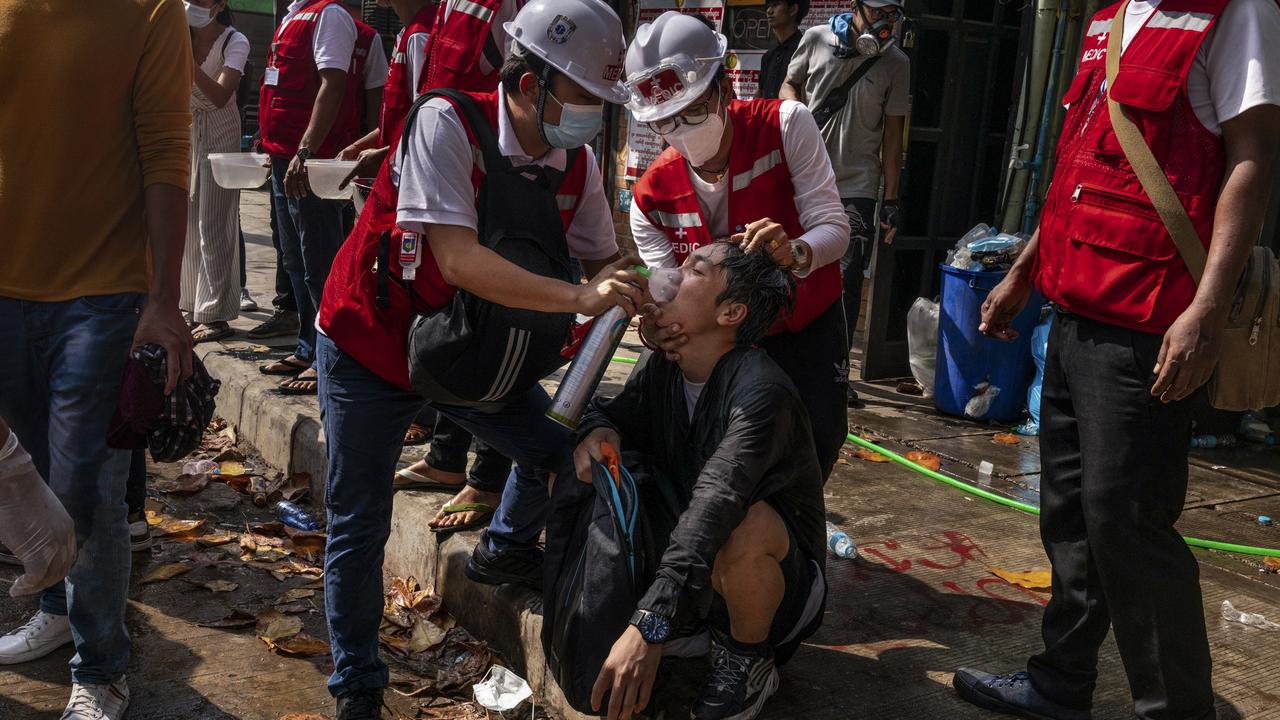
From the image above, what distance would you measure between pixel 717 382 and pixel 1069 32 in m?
4.55

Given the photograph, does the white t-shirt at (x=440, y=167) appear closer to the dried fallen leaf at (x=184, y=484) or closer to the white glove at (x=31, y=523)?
the white glove at (x=31, y=523)

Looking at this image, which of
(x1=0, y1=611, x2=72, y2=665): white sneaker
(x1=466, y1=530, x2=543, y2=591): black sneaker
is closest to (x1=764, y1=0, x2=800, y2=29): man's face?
(x1=466, y1=530, x2=543, y2=591): black sneaker

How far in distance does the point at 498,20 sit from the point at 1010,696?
2920mm

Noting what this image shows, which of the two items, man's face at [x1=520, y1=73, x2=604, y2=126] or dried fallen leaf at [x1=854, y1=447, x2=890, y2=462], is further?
dried fallen leaf at [x1=854, y1=447, x2=890, y2=462]

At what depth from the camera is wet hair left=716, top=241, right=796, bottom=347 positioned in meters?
2.97

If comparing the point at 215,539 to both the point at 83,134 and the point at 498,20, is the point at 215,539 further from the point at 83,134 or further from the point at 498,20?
the point at 498,20

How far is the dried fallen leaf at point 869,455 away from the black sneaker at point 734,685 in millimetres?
2538

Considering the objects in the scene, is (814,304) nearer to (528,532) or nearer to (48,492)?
(528,532)

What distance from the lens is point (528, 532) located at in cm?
359

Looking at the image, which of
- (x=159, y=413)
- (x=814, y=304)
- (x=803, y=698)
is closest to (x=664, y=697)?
(x=803, y=698)

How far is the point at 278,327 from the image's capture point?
7.25 m

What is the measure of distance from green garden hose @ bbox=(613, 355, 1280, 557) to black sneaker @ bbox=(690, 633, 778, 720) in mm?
2193

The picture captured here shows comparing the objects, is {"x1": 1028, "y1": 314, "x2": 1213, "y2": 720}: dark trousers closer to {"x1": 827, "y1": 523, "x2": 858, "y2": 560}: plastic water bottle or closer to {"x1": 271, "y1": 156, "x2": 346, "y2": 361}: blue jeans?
{"x1": 827, "y1": 523, "x2": 858, "y2": 560}: plastic water bottle

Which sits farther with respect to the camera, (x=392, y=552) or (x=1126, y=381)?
(x=392, y=552)
